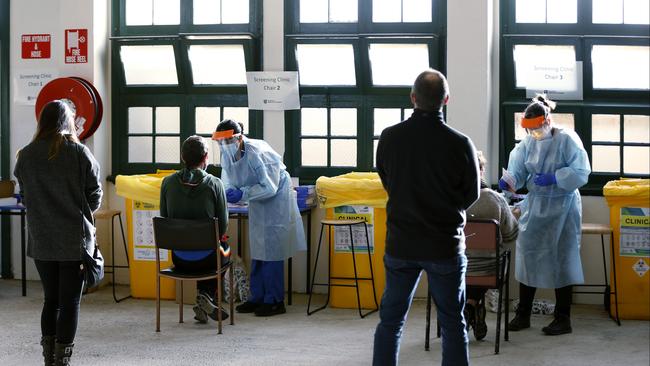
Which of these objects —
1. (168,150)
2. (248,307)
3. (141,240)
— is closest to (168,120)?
(168,150)

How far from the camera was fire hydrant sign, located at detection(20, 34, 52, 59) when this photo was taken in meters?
7.41

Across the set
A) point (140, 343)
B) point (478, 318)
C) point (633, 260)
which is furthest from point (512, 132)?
point (140, 343)

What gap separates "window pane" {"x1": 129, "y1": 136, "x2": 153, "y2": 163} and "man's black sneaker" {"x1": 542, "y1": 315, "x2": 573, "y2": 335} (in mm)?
3450

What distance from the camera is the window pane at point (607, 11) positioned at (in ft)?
21.8

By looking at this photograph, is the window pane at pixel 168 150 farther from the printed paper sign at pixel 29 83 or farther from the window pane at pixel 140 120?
the printed paper sign at pixel 29 83

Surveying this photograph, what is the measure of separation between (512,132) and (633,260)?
1.29m

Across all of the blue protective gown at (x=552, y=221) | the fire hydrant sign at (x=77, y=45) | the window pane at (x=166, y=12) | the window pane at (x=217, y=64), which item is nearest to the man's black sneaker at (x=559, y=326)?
the blue protective gown at (x=552, y=221)

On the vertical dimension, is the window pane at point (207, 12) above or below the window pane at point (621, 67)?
above

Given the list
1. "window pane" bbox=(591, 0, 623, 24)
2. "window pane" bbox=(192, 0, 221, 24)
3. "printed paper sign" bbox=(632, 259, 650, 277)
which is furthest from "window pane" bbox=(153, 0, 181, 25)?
"printed paper sign" bbox=(632, 259, 650, 277)

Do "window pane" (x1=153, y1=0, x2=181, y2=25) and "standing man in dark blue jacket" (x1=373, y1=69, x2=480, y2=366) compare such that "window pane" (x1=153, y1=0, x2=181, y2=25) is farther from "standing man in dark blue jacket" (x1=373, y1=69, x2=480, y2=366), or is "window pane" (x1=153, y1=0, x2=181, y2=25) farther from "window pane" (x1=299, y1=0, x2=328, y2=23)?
"standing man in dark blue jacket" (x1=373, y1=69, x2=480, y2=366)

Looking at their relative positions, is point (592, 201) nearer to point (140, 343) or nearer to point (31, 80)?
point (140, 343)

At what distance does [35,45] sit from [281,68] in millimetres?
2047

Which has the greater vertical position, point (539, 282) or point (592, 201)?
point (592, 201)

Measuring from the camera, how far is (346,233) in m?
6.38
